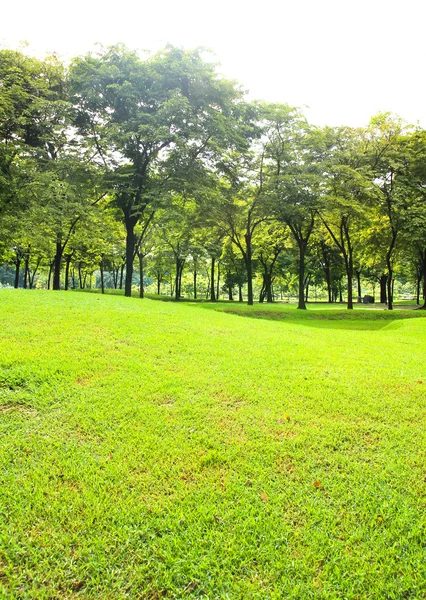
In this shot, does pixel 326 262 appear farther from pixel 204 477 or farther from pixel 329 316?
pixel 204 477

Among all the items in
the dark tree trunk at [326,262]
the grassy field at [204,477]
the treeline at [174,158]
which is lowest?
the grassy field at [204,477]

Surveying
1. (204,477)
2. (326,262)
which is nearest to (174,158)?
(204,477)

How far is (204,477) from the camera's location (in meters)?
3.05

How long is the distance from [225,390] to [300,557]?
2.63m

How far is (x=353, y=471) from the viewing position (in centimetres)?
323

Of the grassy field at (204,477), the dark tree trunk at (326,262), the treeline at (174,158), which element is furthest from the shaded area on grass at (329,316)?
the dark tree trunk at (326,262)

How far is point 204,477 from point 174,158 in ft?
55.6

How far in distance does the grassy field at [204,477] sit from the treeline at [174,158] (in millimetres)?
12408

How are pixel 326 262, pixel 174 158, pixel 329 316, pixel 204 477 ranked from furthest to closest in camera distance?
pixel 326 262, pixel 329 316, pixel 174 158, pixel 204 477

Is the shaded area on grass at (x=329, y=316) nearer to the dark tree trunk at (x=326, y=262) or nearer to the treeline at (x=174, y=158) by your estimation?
the treeline at (x=174, y=158)

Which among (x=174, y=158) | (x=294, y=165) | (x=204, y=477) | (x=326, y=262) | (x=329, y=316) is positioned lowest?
(x=204, y=477)

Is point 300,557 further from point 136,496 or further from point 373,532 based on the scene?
point 136,496

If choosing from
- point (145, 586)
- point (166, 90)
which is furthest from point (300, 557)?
point (166, 90)

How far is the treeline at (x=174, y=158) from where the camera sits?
1520cm
